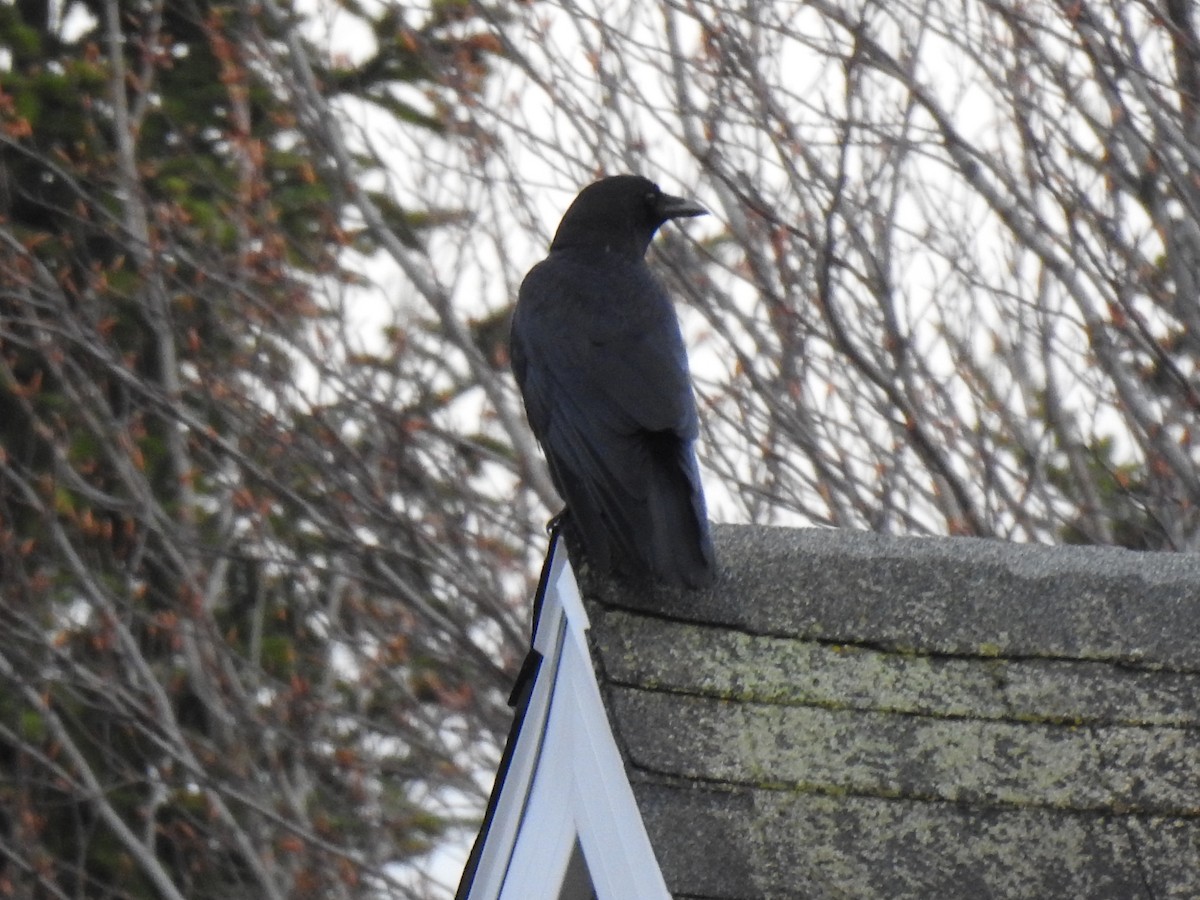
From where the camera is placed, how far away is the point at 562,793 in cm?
257

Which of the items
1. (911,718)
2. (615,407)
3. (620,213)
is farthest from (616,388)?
(620,213)

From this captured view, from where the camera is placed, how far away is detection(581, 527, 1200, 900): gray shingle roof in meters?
2.41

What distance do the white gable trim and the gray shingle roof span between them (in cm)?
4

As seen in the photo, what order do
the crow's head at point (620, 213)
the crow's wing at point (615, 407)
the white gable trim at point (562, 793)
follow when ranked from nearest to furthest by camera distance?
the white gable trim at point (562, 793), the crow's wing at point (615, 407), the crow's head at point (620, 213)

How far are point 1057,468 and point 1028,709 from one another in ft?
21.5

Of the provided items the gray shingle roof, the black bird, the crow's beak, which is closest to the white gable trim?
the gray shingle roof

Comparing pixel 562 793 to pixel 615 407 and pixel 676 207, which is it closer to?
pixel 615 407

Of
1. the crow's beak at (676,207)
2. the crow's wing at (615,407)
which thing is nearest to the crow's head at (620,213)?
the crow's beak at (676,207)

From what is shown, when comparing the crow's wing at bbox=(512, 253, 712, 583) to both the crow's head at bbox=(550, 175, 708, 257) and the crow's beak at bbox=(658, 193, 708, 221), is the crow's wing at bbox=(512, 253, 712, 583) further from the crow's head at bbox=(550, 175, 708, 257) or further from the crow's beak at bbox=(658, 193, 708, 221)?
the crow's beak at bbox=(658, 193, 708, 221)

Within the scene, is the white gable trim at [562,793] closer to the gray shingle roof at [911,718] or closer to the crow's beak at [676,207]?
the gray shingle roof at [911,718]

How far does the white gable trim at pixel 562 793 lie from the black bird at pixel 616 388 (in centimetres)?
20

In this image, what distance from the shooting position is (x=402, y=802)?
881cm

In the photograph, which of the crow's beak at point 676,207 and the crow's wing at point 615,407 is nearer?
the crow's wing at point 615,407

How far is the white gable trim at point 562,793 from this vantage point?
7.89ft
